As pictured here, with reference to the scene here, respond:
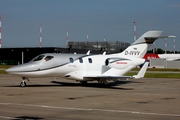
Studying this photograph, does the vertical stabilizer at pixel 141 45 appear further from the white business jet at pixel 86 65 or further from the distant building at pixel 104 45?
the distant building at pixel 104 45

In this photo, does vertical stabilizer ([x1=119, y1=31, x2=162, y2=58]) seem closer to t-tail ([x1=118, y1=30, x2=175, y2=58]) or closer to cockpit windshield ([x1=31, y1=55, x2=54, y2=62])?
t-tail ([x1=118, y1=30, x2=175, y2=58])

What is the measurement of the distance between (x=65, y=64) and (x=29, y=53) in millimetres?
51828

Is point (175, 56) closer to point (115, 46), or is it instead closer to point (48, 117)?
point (115, 46)

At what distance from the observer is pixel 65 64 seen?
27812 millimetres

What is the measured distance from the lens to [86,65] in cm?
2881

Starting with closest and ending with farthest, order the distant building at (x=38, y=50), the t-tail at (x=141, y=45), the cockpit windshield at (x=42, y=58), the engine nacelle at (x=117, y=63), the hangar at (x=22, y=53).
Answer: the cockpit windshield at (x=42, y=58), the engine nacelle at (x=117, y=63), the t-tail at (x=141, y=45), the hangar at (x=22, y=53), the distant building at (x=38, y=50)

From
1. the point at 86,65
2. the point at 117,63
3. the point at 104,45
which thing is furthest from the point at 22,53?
the point at 117,63

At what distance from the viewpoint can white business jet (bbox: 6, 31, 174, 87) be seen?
26.6 metres

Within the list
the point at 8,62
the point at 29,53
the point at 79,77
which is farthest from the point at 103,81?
the point at 8,62

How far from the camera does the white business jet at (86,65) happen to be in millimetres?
26630

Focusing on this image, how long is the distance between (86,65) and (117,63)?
2.53 metres

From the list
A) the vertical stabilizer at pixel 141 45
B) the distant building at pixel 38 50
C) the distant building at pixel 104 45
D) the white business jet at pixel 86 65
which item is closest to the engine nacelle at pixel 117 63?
the white business jet at pixel 86 65

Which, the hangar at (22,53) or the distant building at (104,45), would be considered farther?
the distant building at (104,45)

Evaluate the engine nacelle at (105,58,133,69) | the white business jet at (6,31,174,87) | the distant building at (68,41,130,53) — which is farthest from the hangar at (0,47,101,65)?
the engine nacelle at (105,58,133,69)
